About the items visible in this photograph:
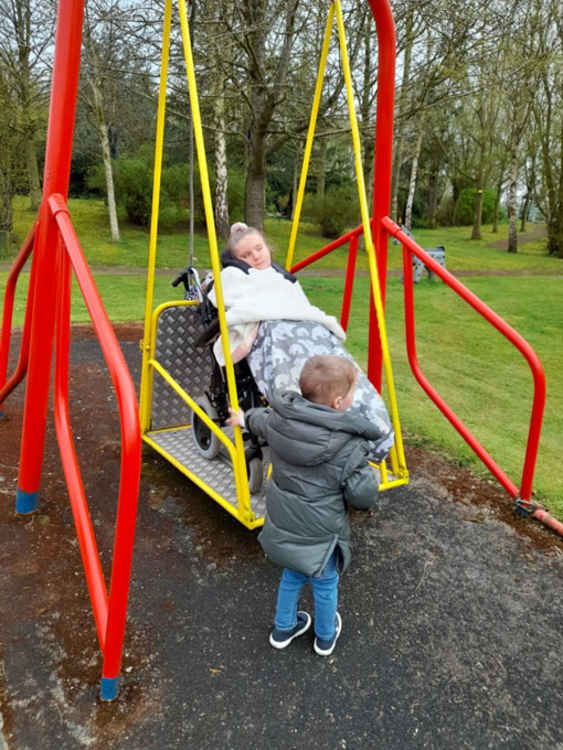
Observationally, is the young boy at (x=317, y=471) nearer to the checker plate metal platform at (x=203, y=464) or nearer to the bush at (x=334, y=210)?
the checker plate metal platform at (x=203, y=464)

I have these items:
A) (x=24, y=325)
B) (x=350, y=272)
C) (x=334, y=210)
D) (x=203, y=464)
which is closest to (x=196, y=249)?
(x=334, y=210)

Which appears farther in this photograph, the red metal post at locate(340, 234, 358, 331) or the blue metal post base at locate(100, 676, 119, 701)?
the red metal post at locate(340, 234, 358, 331)

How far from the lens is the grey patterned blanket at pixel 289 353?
8.94 ft

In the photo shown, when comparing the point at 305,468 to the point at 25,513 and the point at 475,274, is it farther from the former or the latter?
the point at 475,274

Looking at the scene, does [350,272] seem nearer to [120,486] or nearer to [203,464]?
[203,464]

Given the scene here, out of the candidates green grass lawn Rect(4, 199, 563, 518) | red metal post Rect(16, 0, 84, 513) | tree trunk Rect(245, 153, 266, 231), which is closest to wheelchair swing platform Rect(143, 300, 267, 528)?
red metal post Rect(16, 0, 84, 513)

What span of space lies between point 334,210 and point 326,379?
18153 millimetres

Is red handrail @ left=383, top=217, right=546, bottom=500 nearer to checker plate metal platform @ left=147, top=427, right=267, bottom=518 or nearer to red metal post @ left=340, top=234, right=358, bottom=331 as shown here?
red metal post @ left=340, top=234, right=358, bottom=331

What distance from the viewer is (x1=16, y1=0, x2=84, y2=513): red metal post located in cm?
262

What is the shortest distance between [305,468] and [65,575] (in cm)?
134

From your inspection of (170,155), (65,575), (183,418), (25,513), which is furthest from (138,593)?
(170,155)

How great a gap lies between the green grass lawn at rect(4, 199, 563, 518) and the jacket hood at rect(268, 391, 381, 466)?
78.1 inches

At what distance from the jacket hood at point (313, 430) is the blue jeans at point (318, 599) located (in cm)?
44

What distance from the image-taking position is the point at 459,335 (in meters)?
7.89
